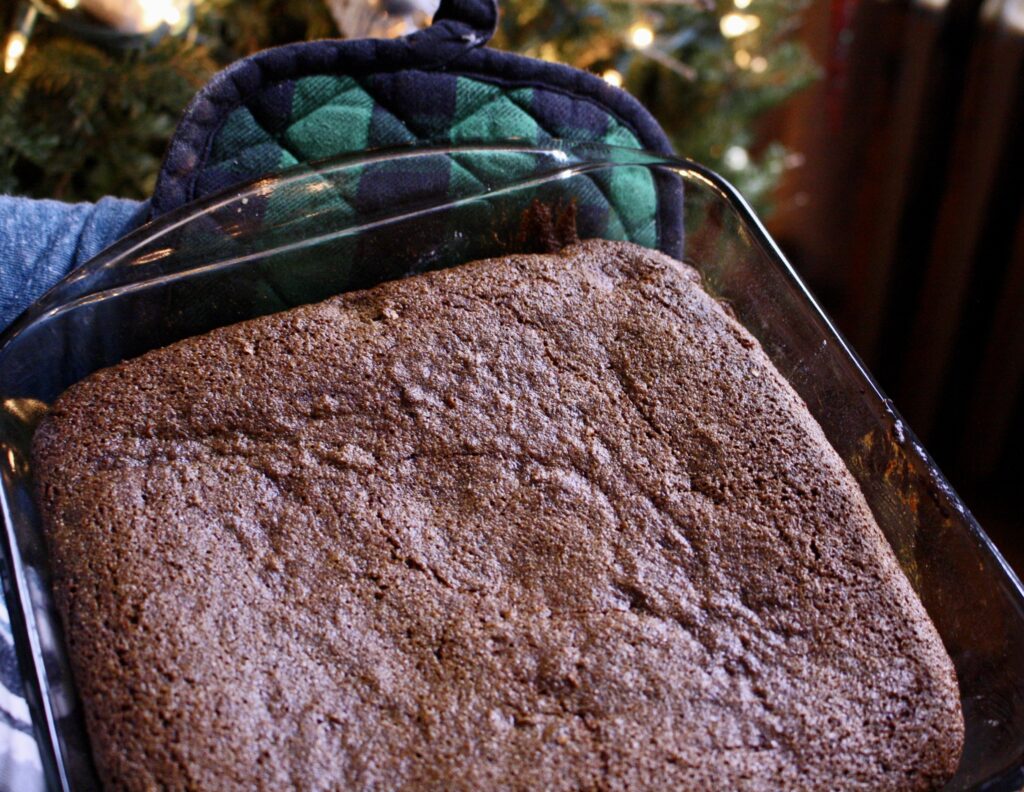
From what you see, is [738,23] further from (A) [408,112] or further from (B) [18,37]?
(B) [18,37]

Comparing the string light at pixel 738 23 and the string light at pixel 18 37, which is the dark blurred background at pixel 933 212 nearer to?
the string light at pixel 738 23

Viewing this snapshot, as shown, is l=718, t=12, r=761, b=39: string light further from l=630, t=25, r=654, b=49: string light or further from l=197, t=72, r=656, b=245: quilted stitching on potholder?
l=197, t=72, r=656, b=245: quilted stitching on potholder

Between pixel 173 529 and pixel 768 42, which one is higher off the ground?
pixel 768 42

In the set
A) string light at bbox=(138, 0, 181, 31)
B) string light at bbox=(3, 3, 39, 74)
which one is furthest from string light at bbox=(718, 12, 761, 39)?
string light at bbox=(3, 3, 39, 74)

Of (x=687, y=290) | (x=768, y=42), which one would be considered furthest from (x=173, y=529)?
(x=768, y=42)

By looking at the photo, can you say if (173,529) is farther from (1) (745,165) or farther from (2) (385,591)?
(1) (745,165)

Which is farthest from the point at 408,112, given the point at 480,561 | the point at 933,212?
the point at 933,212
